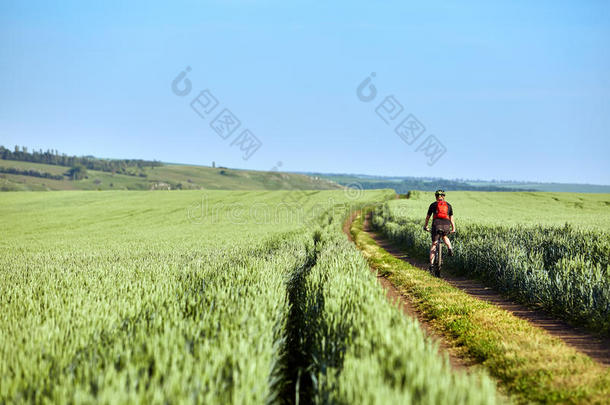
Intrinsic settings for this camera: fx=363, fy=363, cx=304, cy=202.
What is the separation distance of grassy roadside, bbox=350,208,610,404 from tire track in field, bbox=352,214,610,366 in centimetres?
25

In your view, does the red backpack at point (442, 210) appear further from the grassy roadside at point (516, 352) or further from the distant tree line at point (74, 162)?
the distant tree line at point (74, 162)

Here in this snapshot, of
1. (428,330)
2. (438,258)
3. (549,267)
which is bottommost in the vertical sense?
(428,330)

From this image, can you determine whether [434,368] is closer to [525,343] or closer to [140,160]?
[525,343]

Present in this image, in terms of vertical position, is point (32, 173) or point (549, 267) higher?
point (549, 267)

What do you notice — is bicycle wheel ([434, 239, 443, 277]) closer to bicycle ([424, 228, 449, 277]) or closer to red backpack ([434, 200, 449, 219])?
bicycle ([424, 228, 449, 277])

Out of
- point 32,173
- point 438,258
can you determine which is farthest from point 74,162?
point 438,258

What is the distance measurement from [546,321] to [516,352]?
228 centimetres

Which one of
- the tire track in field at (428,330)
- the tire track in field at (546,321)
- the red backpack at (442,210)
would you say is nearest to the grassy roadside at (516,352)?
the tire track in field at (428,330)

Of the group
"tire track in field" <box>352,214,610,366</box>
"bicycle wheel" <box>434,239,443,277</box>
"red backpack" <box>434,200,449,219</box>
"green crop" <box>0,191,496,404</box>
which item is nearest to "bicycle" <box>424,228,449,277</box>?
"bicycle wheel" <box>434,239,443,277</box>

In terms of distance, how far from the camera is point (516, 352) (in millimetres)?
5445

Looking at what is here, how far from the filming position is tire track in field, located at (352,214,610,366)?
5.62 metres

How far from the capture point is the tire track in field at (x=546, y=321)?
221 inches

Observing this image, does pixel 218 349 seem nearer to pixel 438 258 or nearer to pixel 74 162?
pixel 438 258

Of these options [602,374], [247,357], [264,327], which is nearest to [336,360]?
[264,327]
